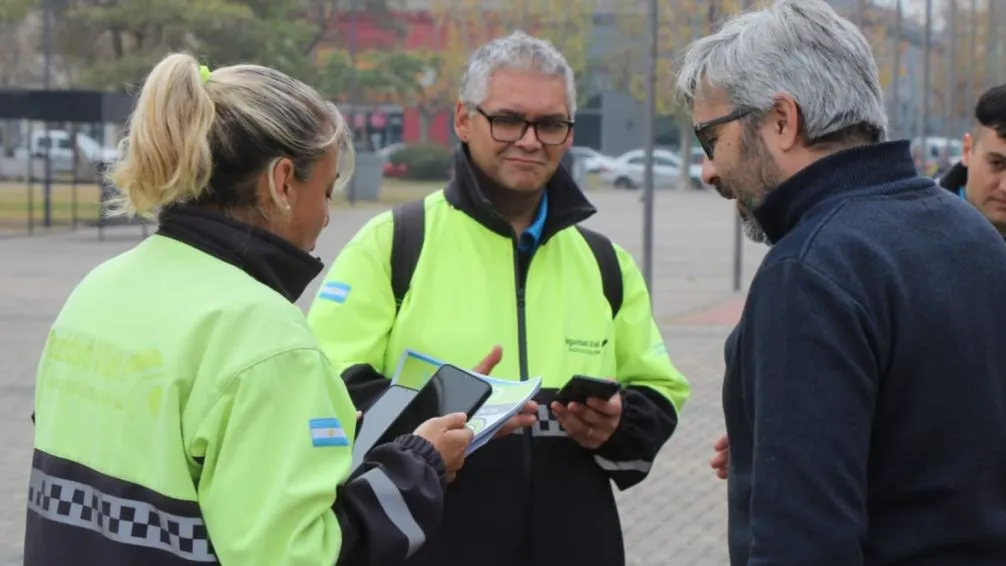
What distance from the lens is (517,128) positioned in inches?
145

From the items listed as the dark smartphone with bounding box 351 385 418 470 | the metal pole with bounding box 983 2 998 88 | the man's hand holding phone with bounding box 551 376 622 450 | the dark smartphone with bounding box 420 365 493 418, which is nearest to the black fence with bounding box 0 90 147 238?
the man's hand holding phone with bounding box 551 376 622 450

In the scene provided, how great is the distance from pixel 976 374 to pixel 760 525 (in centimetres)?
39

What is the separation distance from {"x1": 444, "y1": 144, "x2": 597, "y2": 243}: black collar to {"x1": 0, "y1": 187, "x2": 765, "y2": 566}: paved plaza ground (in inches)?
25.8

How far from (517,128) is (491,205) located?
0.69 feet

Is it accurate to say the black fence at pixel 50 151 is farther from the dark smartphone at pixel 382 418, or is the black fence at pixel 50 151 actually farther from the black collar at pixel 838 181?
the black collar at pixel 838 181

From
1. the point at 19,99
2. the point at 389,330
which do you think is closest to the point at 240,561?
the point at 389,330

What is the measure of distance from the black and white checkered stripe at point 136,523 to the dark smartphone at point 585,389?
1.15m

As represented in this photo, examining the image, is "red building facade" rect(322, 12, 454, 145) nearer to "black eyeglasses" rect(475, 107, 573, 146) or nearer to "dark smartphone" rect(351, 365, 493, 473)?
"black eyeglasses" rect(475, 107, 573, 146)

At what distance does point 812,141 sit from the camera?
243 centimetres

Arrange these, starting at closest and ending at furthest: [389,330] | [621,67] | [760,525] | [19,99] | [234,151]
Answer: [760,525] → [234,151] → [389,330] → [19,99] → [621,67]

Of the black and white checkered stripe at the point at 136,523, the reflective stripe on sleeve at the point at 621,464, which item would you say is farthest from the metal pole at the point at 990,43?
the black and white checkered stripe at the point at 136,523

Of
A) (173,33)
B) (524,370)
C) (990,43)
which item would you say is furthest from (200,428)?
(173,33)

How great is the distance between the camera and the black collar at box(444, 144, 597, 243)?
362cm

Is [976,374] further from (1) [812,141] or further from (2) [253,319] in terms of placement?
(2) [253,319]
